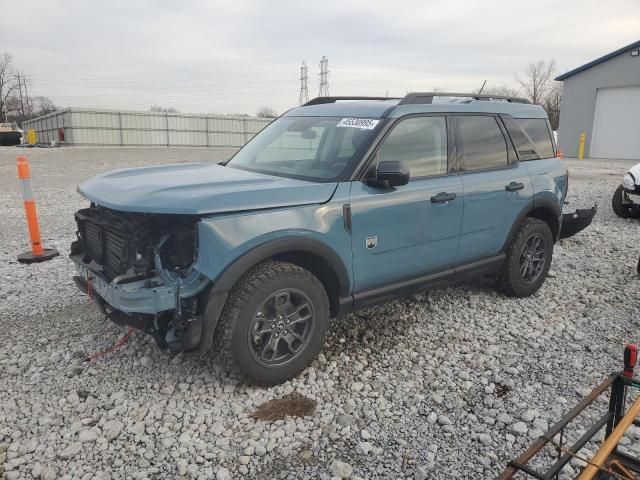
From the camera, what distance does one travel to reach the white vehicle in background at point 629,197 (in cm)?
863

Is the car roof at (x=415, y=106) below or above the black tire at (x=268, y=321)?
above

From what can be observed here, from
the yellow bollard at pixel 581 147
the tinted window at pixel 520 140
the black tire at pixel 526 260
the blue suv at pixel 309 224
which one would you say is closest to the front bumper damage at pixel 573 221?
the black tire at pixel 526 260

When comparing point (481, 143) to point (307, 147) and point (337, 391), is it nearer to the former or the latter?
point (307, 147)

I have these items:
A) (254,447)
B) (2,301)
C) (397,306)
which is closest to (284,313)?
(254,447)

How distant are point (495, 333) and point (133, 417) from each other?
2.88 metres

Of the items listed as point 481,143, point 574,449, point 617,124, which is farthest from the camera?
point 617,124

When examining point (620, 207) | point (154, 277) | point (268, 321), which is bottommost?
→ point (620, 207)

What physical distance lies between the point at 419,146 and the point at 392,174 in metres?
0.71

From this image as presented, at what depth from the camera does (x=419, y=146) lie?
13.3 feet

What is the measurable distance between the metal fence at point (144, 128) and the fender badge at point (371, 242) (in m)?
38.0

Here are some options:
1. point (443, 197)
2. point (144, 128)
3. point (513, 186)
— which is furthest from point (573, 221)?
point (144, 128)

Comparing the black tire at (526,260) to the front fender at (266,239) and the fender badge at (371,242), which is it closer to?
the fender badge at (371,242)

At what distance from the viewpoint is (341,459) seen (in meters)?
2.75

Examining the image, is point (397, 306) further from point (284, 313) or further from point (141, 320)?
point (141, 320)
